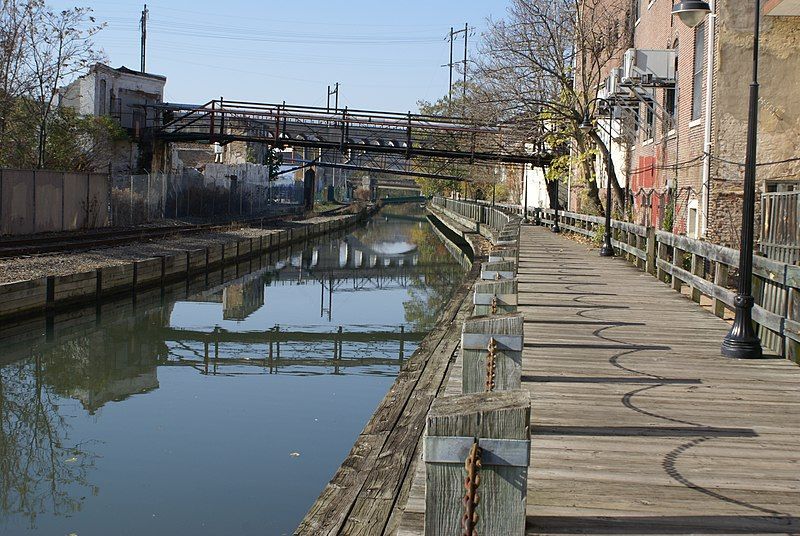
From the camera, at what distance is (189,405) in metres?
13.8

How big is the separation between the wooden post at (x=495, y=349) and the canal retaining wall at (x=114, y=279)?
45.2 feet

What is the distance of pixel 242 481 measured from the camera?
32.2ft

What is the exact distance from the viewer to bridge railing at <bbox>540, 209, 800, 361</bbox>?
33.8ft

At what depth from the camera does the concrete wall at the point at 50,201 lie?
97.2 ft

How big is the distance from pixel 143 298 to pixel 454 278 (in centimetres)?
1438

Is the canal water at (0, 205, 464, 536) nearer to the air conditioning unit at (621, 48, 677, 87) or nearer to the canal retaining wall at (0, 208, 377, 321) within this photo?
the canal retaining wall at (0, 208, 377, 321)

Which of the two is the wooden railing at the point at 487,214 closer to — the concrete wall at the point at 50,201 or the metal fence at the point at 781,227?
the metal fence at the point at 781,227

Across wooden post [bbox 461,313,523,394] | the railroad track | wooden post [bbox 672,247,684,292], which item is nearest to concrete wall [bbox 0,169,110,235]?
the railroad track

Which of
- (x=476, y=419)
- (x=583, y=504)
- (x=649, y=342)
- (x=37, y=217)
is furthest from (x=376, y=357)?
(x=37, y=217)

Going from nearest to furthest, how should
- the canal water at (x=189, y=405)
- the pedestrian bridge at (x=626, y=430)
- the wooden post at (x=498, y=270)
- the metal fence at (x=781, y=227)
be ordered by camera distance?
the pedestrian bridge at (x=626, y=430) → the canal water at (x=189, y=405) → the wooden post at (x=498, y=270) → the metal fence at (x=781, y=227)

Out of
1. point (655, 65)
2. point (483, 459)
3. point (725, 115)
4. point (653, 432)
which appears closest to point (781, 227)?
point (725, 115)

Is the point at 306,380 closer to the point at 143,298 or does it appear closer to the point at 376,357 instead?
the point at 376,357

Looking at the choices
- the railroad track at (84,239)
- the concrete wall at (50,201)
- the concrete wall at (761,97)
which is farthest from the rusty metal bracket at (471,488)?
the concrete wall at (50,201)

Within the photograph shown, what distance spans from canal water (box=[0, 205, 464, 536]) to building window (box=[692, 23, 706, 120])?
792 centimetres
